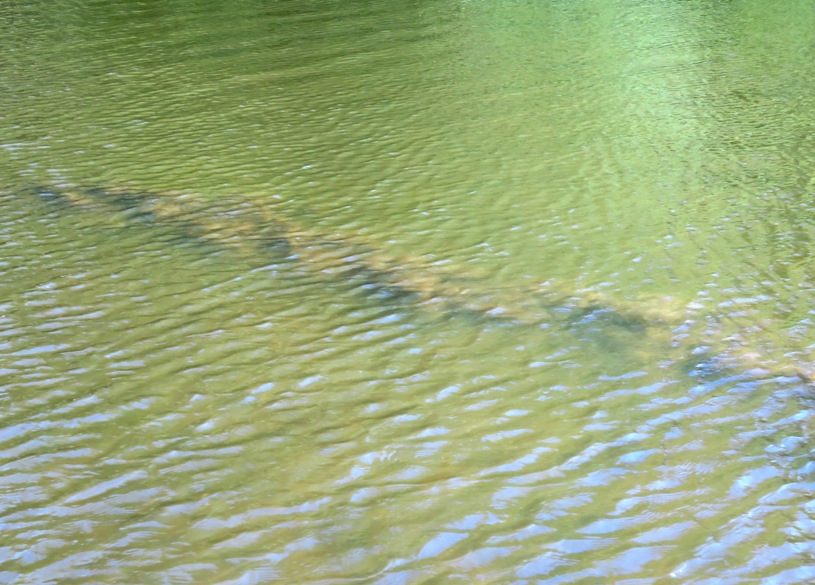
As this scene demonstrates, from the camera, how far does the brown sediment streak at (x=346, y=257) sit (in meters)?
8.00

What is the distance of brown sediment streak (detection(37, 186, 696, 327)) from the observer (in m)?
8.00

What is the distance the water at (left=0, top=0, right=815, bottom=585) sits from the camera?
529 centimetres

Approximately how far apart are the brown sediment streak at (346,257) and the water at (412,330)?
0.04 meters

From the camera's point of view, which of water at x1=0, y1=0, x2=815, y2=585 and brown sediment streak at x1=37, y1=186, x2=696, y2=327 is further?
brown sediment streak at x1=37, y1=186, x2=696, y2=327

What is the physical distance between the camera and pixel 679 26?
64.2 ft

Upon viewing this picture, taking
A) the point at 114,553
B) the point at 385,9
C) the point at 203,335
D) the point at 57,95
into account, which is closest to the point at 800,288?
the point at 203,335

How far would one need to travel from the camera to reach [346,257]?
926 centimetres

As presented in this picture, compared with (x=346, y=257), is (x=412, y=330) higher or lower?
lower

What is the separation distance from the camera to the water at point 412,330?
5289 millimetres

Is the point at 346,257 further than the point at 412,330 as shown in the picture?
Yes

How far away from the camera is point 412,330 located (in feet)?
25.3

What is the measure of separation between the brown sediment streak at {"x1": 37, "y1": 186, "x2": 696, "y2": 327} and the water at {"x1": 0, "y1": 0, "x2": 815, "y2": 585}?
0.13 ft

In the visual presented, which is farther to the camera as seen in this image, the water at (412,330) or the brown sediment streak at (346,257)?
the brown sediment streak at (346,257)

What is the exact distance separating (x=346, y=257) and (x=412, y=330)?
72.0 inches
